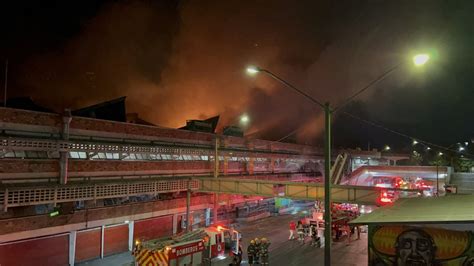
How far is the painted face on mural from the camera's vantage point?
25.5 feet

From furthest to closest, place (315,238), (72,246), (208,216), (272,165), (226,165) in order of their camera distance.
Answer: (272,165) < (226,165) < (208,216) < (315,238) < (72,246)

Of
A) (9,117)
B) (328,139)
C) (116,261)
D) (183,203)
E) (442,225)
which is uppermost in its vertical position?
(9,117)

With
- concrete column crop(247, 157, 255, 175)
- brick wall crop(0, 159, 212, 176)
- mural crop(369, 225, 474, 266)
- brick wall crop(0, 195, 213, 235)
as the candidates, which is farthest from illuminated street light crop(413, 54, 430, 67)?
concrete column crop(247, 157, 255, 175)

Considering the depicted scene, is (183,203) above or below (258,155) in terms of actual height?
below

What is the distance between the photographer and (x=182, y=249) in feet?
45.6

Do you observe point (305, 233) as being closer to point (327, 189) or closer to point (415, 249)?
point (327, 189)

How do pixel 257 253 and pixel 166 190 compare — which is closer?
pixel 257 253

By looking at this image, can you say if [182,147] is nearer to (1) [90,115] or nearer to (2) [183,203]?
(2) [183,203]

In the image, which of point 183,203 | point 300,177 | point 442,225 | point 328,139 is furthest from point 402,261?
point 300,177

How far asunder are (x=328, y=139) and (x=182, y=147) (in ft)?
50.4

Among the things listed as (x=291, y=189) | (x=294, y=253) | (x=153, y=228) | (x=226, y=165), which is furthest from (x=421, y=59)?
(x=226, y=165)

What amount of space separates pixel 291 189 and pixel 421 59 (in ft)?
41.1

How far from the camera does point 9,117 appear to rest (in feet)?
47.9

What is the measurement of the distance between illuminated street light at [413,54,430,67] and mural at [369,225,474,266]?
11.1 ft
